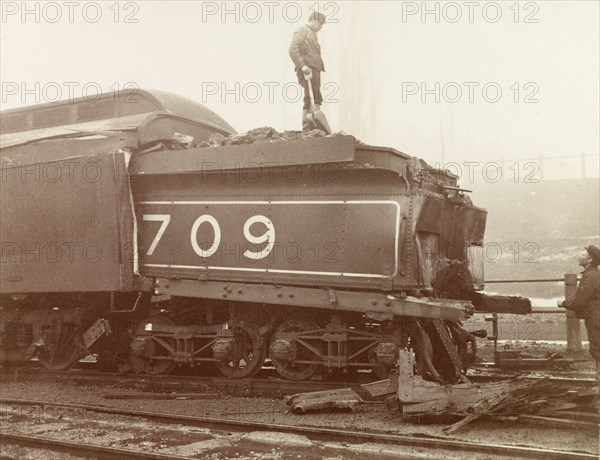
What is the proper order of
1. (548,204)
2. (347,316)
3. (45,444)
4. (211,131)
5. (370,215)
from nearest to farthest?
1. (45,444)
2. (370,215)
3. (347,316)
4. (211,131)
5. (548,204)

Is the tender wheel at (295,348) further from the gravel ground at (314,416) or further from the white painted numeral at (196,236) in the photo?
the white painted numeral at (196,236)

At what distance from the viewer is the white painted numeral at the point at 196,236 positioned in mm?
8352

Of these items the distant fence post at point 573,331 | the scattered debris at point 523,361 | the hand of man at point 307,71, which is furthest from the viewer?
the distant fence post at point 573,331

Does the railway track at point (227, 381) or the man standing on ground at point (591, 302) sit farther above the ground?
the man standing on ground at point (591, 302)

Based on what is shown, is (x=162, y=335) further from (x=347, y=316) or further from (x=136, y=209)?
(x=347, y=316)

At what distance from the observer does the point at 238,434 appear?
20.0 feet

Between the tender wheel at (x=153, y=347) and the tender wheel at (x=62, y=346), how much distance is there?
41.6 inches

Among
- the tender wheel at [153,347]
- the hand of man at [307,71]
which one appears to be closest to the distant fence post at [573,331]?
the hand of man at [307,71]

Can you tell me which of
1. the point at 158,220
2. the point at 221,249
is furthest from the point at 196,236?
the point at 158,220

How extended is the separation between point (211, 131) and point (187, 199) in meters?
2.10

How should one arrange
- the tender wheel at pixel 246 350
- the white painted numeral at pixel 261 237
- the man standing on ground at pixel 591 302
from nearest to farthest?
the man standing on ground at pixel 591 302 < the white painted numeral at pixel 261 237 < the tender wheel at pixel 246 350

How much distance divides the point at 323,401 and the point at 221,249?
2452 mm

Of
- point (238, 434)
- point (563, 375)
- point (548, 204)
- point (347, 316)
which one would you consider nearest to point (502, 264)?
point (548, 204)

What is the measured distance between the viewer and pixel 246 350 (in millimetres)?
8477
